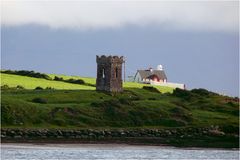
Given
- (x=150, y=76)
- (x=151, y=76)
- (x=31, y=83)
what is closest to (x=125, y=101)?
(x=31, y=83)

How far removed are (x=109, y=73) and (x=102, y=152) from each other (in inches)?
1502

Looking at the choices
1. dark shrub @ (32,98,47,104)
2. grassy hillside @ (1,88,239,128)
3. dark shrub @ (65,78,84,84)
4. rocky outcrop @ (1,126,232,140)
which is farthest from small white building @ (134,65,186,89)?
rocky outcrop @ (1,126,232,140)

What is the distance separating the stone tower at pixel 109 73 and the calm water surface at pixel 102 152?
29163mm

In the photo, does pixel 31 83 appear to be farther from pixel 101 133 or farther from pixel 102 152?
pixel 102 152

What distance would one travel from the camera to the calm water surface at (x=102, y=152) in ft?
200

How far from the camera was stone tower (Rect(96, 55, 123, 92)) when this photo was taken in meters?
104

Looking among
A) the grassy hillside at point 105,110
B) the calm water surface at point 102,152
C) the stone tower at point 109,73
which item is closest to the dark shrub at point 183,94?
the grassy hillside at point 105,110

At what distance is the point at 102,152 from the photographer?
6731cm

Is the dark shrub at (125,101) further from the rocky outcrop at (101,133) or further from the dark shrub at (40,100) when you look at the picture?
the rocky outcrop at (101,133)

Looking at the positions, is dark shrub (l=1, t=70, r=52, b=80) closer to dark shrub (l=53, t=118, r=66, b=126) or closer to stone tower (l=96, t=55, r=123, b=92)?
stone tower (l=96, t=55, r=123, b=92)

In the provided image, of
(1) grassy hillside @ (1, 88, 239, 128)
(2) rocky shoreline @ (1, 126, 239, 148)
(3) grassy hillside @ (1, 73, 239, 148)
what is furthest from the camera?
(1) grassy hillside @ (1, 88, 239, 128)

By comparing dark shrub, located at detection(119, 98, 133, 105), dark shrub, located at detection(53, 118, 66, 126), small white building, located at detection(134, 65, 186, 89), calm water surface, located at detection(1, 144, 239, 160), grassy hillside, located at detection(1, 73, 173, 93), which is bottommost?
calm water surface, located at detection(1, 144, 239, 160)

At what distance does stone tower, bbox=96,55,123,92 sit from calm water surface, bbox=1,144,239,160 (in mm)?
29163

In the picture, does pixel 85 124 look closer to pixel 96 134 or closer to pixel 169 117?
pixel 96 134
